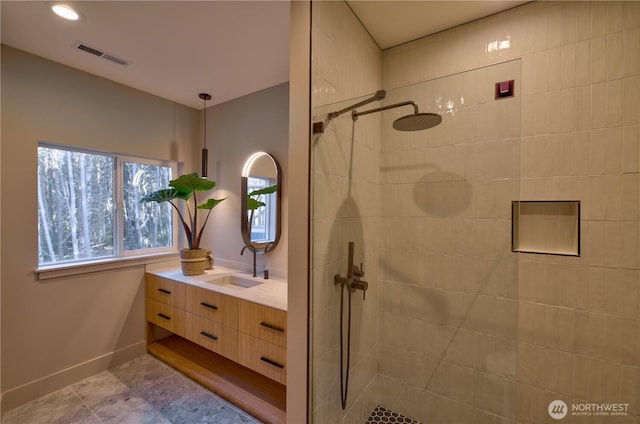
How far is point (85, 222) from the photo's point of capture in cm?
241

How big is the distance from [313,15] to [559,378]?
89.8 inches

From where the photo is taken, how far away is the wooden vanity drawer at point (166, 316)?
93.6 inches

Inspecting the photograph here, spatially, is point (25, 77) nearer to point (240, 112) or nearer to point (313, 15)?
point (240, 112)

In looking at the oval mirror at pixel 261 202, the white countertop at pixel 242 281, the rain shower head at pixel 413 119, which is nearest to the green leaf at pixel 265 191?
the oval mirror at pixel 261 202

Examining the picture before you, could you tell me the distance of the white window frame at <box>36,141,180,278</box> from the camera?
7.09 ft

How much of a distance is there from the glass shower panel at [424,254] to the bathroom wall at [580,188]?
0.29ft

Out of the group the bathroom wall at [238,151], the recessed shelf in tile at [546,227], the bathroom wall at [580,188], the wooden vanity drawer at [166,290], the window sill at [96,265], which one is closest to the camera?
the bathroom wall at [580,188]

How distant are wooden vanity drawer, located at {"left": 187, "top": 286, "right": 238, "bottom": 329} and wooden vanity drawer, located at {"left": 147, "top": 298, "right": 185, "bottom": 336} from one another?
17 cm

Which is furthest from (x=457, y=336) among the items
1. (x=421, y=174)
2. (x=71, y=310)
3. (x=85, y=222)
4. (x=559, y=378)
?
(x=85, y=222)

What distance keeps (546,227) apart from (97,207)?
11.2 feet

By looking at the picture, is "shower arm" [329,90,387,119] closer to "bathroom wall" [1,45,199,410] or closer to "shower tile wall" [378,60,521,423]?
"shower tile wall" [378,60,521,423]

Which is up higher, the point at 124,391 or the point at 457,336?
the point at 457,336

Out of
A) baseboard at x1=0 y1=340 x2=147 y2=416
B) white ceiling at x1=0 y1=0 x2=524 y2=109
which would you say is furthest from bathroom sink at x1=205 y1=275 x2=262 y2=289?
white ceiling at x1=0 y1=0 x2=524 y2=109

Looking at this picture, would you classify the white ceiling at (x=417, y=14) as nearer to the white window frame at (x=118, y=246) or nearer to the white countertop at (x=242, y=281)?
Result: the white countertop at (x=242, y=281)
